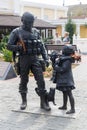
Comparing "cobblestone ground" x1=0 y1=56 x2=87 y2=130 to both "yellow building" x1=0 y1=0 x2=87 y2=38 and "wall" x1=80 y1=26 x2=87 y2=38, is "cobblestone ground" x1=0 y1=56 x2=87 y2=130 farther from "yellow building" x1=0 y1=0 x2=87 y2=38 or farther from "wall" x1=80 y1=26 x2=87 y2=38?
"wall" x1=80 y1=26 x2=87 y2=38

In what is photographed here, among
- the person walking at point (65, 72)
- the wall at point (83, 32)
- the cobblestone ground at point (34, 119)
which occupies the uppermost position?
the person walking at point (65, 72)

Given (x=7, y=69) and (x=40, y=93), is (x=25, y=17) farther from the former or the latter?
(x=7, y=69)

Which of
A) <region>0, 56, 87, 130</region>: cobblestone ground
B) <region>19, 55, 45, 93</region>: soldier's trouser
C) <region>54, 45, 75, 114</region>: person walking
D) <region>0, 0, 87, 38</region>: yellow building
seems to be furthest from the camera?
<region>0, 0, 87, 38</region>: yellow building

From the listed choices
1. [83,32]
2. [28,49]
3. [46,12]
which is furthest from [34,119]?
[46,12]

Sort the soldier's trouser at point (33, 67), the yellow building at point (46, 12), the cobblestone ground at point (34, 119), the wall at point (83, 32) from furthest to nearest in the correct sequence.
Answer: the wall at point (83, 32)
the yellow building at point (46, 12)
the soldier's trouser at point (33, 67)
the cobblestone ground at point (34, 119)

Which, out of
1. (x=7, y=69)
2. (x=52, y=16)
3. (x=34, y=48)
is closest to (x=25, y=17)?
(x=34, y=48)

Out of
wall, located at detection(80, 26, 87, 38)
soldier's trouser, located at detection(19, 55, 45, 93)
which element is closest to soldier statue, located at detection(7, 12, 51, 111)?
soldier's trouser, located at detection(19, 55, 45, 93)

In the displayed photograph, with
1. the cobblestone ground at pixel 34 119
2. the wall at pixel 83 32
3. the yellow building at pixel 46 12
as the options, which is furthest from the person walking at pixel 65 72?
the wall at pixel 83 32

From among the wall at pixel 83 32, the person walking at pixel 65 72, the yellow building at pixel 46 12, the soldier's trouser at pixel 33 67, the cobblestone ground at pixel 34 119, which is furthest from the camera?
the wall at pixel 83 32

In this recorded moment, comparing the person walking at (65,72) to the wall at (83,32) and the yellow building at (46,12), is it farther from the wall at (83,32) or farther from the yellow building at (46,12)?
the wall at (83,32)

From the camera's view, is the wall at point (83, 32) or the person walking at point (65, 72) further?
the wall at point (83, 32)

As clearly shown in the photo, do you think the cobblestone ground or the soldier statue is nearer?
the cobblestone ground

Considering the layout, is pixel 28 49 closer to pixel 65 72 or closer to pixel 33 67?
pixel 33 67

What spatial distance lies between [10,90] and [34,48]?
321 cm
